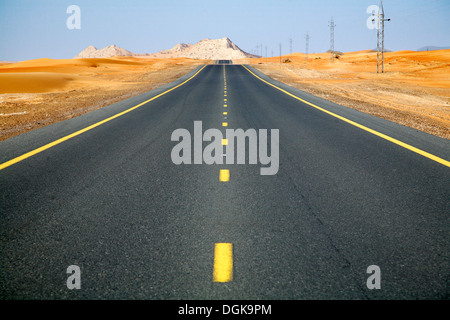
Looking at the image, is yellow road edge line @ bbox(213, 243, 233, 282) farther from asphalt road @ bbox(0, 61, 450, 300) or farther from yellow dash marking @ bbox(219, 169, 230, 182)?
yellow dash marking @ bbox(219, 169, 230, 182)

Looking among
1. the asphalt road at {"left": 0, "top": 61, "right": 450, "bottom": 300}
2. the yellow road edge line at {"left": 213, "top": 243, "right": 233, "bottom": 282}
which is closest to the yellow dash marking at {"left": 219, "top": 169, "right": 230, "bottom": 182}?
the asphalt road at {"left": 0, "top": 61, "right": 450, "bottom": 300}

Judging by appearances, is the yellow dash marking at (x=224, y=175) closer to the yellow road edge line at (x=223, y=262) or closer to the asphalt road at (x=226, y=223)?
the asphalt road at (x=226, y=223)

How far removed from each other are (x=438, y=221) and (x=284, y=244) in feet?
6.13

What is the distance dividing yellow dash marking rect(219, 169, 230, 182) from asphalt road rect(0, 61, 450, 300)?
3.8 inches

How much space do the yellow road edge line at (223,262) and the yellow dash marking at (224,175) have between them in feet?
7.90

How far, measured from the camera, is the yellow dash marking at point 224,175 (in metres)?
6.12

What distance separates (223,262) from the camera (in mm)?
3412

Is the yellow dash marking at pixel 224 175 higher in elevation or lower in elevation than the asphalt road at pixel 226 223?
higher

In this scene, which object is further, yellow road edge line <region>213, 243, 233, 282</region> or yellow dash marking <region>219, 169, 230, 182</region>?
yellow dash marking <region>219, 169, 230, 182</region>

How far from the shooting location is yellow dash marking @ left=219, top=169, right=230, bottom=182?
612cm

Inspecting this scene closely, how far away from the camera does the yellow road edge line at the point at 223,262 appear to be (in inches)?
125

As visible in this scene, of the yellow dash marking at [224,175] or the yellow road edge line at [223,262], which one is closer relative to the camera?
the yellow road edge line at [223,262]

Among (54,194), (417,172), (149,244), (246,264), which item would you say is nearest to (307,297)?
(246,264)

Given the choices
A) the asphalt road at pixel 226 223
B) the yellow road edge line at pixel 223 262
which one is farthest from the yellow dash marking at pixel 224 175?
Answer: the yellow road edge line at pixel 223 262
